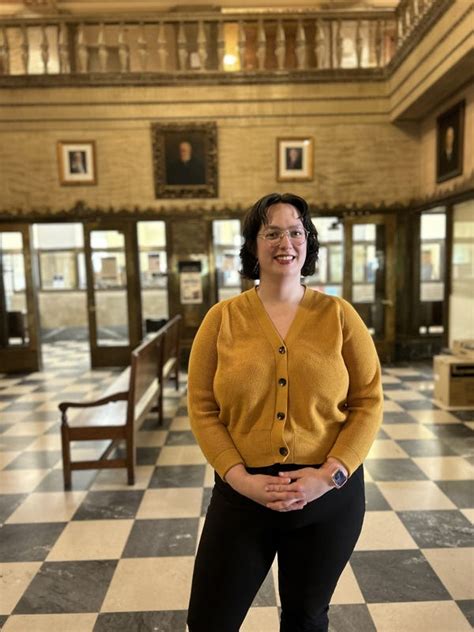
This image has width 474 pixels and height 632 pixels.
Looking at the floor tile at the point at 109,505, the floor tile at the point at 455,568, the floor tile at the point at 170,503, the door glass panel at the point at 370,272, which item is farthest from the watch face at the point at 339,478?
the door glass panel at the point at 370,272

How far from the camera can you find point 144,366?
12.4ft

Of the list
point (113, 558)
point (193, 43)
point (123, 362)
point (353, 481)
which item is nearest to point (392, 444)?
point (113, 558)

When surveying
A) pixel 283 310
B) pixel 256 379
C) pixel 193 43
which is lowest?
pixel 256 379

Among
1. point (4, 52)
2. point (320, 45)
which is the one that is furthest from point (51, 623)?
point (4, 52)

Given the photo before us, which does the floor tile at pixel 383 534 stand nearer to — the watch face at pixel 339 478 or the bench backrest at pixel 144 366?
the watch face at pixel 339 478

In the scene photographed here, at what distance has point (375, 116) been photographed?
7145 mm

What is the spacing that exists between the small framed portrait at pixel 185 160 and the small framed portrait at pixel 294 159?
39.5 inches

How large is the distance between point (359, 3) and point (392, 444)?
27.5 ft

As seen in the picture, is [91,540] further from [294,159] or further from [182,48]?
[182,48]

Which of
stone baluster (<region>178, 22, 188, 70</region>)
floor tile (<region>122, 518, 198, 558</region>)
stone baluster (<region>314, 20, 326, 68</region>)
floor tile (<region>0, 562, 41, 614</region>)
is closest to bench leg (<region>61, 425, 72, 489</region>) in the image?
floor tile (<region>122, 518, 198, 558</region>)

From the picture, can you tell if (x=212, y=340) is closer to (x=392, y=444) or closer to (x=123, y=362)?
(x=392, y=444)

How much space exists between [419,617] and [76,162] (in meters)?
7.04

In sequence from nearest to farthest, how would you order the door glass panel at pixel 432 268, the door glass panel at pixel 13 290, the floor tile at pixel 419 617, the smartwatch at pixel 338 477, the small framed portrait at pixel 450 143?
1. the smartwatch at pixel 338 477
2. the floor tile at pixel 419 617
3. the small framed portrait at pixel 450 143
4. the door glass panel at pixel 13 290
5. the door glass panel at pixel 432 268

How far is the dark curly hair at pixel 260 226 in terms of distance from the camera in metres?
1.37
